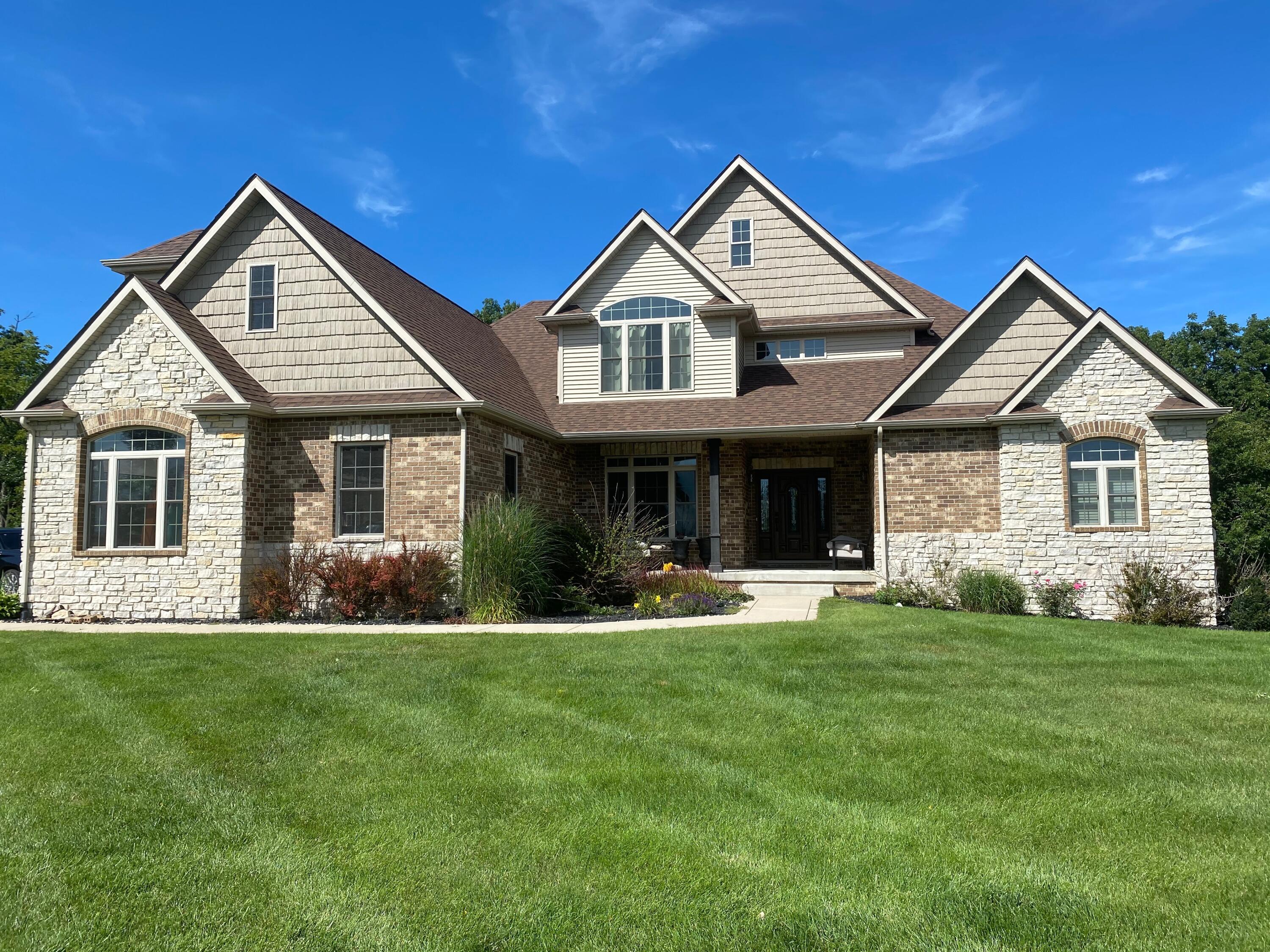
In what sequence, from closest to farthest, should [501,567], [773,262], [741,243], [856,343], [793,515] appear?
1. [501,567]
2. [793,515]
3. [856,343]
4. [773,262]
5. [741,243]

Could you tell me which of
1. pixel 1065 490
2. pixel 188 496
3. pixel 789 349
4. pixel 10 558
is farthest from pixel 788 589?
pixel 10 558

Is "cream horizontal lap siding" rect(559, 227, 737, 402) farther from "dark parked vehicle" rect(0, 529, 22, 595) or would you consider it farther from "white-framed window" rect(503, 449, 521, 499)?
"dark parked vehicle" rect(0, 529, 22, 595)

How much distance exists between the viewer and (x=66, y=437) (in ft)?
49.1

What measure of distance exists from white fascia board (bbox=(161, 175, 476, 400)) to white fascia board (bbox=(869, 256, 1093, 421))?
27.8 ft

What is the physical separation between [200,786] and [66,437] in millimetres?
12046

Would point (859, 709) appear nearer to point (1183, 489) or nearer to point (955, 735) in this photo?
point (955, 735)

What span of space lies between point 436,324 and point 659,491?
19.7 feet

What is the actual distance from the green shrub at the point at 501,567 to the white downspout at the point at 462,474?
0.27 metres

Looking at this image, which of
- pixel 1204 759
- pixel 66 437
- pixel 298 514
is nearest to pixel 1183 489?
pixel 1204 759

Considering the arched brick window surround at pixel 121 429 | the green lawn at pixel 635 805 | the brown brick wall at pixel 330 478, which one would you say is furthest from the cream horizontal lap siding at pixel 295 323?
the green lawn at pixel 635 805

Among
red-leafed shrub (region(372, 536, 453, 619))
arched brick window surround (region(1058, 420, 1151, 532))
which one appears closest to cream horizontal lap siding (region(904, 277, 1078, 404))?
arched brick window surround (region(1058, 420, 1151, 532))

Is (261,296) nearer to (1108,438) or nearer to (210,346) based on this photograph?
(210,346)

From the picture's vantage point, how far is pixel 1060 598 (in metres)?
14.8

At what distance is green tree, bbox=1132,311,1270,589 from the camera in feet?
114
